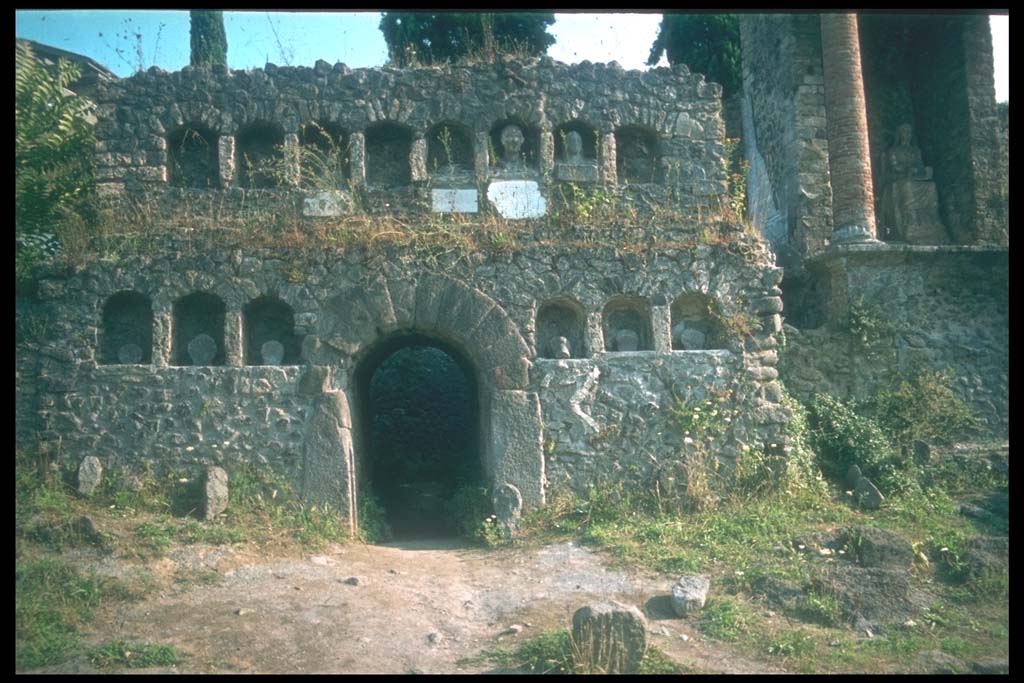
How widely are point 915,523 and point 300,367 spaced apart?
6484mm

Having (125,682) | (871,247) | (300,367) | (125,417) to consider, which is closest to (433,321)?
(300,367)

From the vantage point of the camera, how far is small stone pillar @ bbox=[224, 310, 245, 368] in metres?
8.95

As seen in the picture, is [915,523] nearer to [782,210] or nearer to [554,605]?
[554,605]

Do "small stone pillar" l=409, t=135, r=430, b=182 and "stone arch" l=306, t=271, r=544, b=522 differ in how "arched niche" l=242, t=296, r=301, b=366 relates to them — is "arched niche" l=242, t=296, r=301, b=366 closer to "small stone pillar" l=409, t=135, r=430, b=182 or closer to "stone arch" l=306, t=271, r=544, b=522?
"stone arch" l=306, t=271, r=544, b=522

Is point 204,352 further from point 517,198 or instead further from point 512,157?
point 512,157

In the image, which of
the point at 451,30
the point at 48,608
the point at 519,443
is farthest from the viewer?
the point at 451,30

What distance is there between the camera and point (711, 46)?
57.2 feet

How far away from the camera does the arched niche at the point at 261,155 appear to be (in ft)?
→ 32.9

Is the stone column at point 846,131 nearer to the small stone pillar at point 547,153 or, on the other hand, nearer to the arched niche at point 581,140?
the arched niche at point 581,140

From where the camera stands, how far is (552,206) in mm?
9953

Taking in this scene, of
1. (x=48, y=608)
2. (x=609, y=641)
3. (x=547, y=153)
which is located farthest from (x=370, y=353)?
(x=609, y=641)

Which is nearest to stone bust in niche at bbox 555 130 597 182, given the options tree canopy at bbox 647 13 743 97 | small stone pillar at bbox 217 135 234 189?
small stone pillar at bbox 217 135 234 189

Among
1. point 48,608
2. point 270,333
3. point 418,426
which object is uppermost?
point 270,333

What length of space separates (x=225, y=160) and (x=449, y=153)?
2654 millimetres
